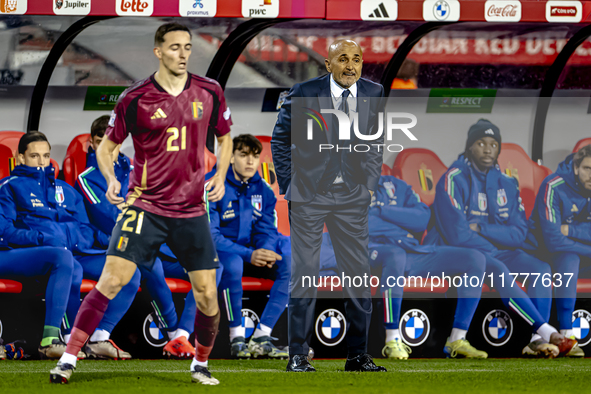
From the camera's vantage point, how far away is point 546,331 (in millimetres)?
5102

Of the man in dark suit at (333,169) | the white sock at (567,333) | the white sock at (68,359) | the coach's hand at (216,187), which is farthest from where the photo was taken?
the white sock at (567,333)

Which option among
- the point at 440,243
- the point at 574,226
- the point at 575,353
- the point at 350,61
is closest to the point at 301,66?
the point at 350,61

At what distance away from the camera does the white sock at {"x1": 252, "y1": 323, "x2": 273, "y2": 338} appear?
16.2 feet

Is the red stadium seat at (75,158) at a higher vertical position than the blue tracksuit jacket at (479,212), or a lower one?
higher

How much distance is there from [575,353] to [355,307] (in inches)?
66.6

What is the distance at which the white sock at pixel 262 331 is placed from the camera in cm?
494

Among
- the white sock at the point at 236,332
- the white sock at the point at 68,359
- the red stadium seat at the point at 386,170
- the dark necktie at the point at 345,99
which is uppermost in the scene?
the dark necktie at the point at 345,99

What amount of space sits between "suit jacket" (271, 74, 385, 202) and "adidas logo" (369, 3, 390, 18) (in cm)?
56

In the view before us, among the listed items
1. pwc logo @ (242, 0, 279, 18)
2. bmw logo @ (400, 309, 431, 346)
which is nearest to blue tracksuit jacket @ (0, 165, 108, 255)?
pwc logo @ (242, 0, 279, 18)

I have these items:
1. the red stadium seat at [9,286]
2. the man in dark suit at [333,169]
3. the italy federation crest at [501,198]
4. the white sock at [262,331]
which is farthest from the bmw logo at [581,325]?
the red stadium seat at [9,286]

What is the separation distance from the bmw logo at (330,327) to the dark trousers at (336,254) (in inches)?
24.4

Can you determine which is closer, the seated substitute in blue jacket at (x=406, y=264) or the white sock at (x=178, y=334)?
the white sock at (x=178, y=334)

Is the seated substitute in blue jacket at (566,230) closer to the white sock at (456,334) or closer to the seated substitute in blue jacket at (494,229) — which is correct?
the seated substitute in blue jacket at (494,229)

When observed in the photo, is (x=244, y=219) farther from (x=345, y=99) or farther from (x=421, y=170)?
(x=421, y=170)
